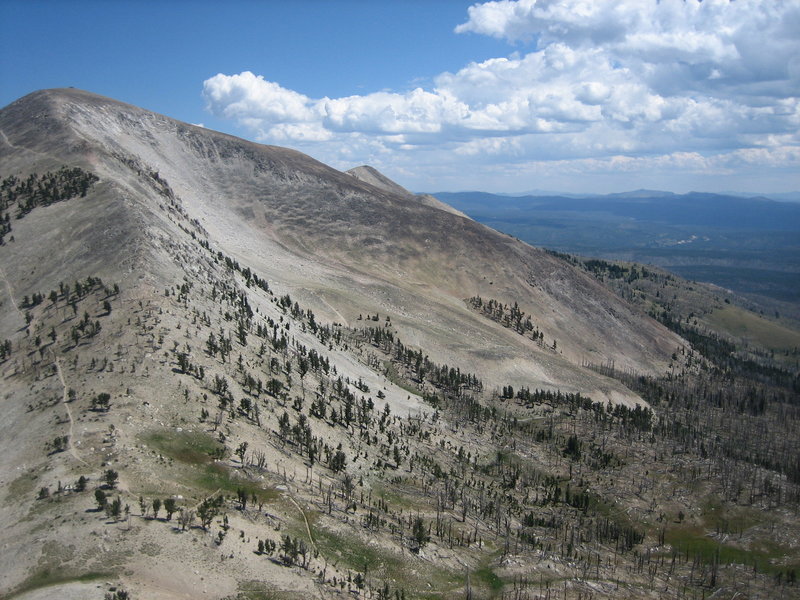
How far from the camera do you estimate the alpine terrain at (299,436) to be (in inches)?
1222

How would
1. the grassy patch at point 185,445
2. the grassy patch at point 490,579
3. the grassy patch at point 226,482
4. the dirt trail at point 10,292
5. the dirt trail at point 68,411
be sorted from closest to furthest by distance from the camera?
the dirt trail at point 68,411 < the grassy patch at point 226,482 < the grassy patch at point 185,445 < the grassy patch at point 490,579 < the dirt trail at point 10,292

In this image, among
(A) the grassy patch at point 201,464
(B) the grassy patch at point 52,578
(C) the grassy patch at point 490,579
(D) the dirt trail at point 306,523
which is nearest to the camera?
(B) the grassy patch at point 52,578

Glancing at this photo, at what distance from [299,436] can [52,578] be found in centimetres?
2296

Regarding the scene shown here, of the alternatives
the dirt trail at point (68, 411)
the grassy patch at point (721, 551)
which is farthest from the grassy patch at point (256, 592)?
the grassy patch at point (721, 551)

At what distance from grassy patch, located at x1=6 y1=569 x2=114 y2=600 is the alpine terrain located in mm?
93

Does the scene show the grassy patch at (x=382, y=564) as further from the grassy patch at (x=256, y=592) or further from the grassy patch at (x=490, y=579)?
the grassy patch at (x=256, y=592)

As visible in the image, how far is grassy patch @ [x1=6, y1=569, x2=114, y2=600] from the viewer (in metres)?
25.1

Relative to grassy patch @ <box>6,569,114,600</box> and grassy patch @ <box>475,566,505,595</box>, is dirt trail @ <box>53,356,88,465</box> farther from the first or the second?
grassy patch @ <box>475,566,505,595</box>

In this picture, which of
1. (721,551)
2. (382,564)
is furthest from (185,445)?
(721,551)

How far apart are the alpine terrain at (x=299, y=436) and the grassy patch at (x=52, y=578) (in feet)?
0.31

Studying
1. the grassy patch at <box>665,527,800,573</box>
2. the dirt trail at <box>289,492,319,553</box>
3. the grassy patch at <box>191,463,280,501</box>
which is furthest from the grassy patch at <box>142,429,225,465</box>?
the grassy patch at <box>665,527,800,573</box>

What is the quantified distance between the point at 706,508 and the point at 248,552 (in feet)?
156

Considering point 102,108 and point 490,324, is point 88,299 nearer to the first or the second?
point 490,324

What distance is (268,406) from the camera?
5016 centimetres
